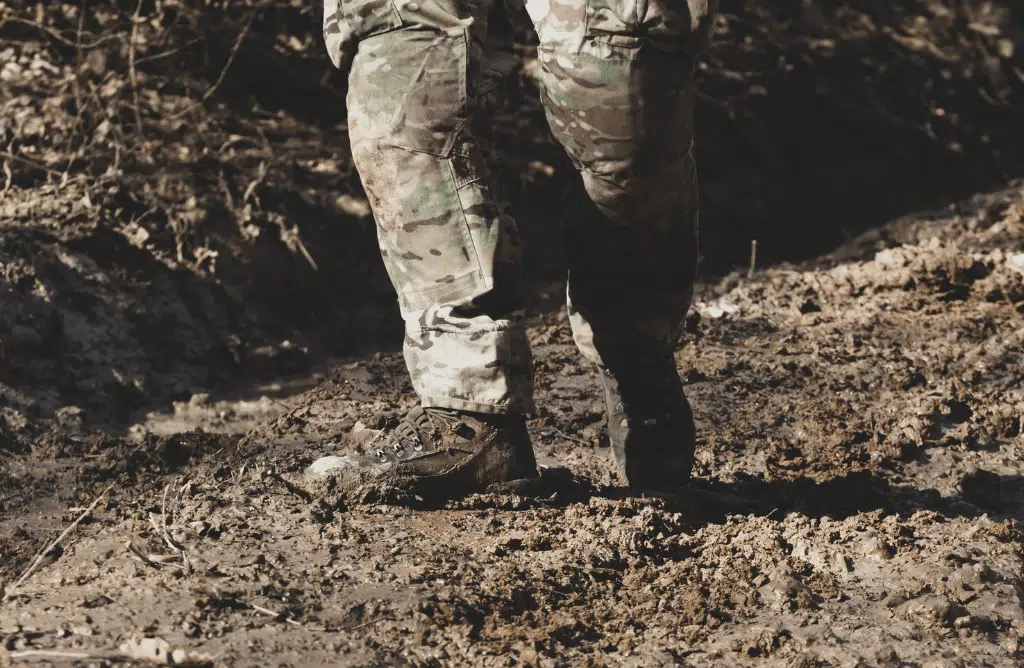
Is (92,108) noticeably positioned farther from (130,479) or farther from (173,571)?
(173,571)

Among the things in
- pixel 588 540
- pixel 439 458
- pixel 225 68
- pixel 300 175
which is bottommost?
pixel 588 540

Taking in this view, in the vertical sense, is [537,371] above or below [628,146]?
below

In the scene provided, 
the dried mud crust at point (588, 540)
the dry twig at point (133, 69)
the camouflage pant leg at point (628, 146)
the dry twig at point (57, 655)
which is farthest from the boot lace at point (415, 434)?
the dry twig at point (133, 69)

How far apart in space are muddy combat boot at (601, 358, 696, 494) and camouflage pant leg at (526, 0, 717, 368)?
0.08 meters

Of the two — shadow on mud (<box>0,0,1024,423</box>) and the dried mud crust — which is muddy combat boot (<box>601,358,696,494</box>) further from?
shadow on mud (<box>0,0,1024,423</box>)

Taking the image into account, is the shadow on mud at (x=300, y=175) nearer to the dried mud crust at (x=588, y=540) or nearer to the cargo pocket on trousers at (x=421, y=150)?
the dried mud crust at (x=588, y=540)

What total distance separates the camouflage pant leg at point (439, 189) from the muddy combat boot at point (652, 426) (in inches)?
16.2

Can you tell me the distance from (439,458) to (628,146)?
2.14 ft

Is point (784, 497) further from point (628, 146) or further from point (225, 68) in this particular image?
point (225, 68)

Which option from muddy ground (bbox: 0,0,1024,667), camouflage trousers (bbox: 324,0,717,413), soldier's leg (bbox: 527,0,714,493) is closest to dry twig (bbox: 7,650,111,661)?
muddy ground (bbox: 0,0,1024,667)

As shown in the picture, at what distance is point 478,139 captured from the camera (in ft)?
6.88

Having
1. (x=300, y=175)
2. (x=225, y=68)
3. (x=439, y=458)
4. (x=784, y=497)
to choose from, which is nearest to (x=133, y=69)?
(x=225, y=68)

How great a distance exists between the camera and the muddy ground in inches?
70.7

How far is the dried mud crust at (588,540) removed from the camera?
67.9 inches
